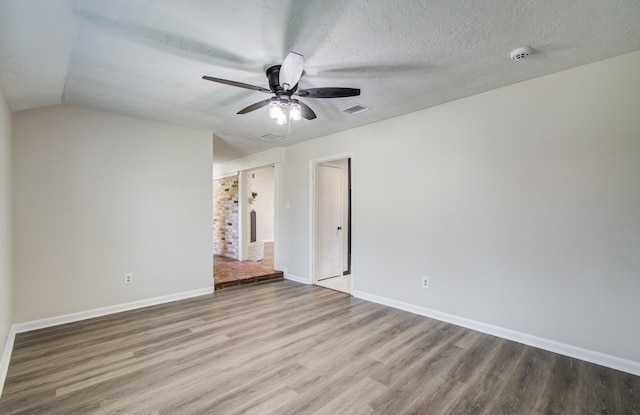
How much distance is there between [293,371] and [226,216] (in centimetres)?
560

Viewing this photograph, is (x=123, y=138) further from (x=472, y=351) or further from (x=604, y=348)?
(x=604, y=348)

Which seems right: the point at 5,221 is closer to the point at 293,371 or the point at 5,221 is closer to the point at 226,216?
the point at 293,371

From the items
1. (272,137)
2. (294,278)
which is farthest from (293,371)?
(272,137)

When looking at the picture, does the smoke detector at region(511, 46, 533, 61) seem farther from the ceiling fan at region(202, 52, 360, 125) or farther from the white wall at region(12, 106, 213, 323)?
the white wall at region(12, 106, 213, 323)

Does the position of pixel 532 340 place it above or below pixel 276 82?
below

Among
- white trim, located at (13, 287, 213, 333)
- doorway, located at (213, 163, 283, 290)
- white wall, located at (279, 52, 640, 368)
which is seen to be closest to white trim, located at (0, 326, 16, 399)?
white trim, located at (13, 287, 213, 333)

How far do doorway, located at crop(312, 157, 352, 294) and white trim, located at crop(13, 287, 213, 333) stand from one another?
1.91 metres

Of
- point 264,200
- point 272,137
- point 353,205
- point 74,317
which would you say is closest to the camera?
point 74,317

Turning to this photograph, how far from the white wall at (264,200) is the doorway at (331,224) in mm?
4084

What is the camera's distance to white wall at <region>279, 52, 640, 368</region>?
2332mm

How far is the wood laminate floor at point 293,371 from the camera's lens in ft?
6.31

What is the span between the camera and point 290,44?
208 centimetres

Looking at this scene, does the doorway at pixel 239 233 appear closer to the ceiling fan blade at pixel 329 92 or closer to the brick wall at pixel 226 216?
the brick wall at pixel 226 216

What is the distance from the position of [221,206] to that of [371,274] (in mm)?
4941
